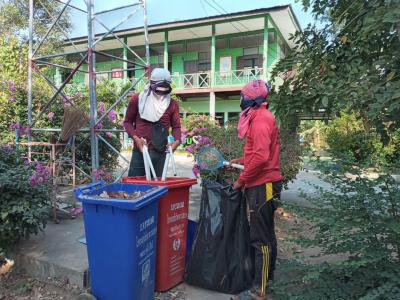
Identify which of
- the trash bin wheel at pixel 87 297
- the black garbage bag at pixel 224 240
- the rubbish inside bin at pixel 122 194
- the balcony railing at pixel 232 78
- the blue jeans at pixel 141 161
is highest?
the balcony railing at pixel 232 78

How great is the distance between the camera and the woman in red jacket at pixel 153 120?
3.54 m

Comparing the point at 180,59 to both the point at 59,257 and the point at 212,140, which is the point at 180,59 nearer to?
the point at 212,140

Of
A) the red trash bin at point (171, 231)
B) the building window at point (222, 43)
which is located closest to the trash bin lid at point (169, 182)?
the red trash bin at point (171, 231)

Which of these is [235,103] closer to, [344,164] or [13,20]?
[13,20]

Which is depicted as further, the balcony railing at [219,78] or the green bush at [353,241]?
the balcony railing at [219,78]

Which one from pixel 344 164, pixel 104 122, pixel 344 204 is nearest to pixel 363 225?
pixel 344 204

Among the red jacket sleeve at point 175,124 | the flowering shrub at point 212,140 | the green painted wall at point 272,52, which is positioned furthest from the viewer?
the green painted wall at point 272,52

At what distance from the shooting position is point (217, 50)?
21406mm

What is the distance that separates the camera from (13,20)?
50.7 feet

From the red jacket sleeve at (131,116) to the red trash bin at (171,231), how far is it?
670 millimetres

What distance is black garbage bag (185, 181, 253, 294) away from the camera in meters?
3.00

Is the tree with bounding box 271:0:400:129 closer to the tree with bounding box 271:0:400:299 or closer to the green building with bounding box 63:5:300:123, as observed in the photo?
the tree with bounding box 271:0:400:299

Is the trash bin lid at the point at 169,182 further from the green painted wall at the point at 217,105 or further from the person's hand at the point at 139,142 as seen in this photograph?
the green painted wall at the point at 217,105

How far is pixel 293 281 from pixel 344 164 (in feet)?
3.28
